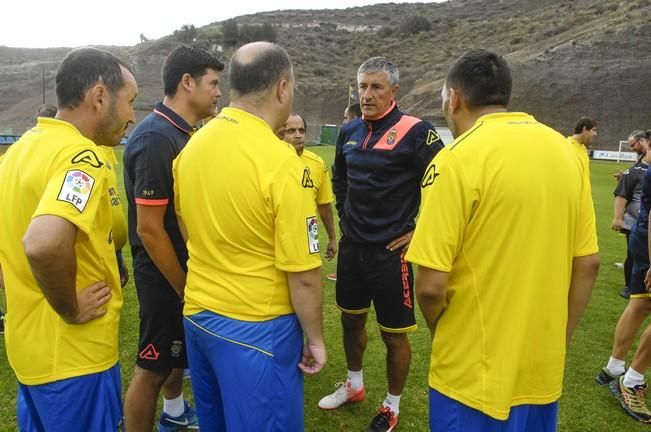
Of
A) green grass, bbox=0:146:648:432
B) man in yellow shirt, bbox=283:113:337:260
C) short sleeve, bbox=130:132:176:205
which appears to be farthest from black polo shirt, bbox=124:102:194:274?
man in yellow shirt, bbox=283:113:337:260

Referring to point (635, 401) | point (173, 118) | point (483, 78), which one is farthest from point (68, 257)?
point (635, 401)

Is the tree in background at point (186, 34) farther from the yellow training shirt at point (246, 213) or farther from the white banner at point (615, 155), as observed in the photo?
the yellow training shirt at point (246, 213)

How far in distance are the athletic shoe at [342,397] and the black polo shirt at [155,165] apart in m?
1.80

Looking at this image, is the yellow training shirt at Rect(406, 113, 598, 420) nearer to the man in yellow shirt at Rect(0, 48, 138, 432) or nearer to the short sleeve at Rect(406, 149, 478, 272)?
the short sleeve at Rect(406, 149, 478, 272)

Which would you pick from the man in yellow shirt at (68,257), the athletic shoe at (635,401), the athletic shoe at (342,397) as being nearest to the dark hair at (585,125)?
the athletic shoe at (635,401)

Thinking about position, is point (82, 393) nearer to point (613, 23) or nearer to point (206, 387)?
point (206, 387)

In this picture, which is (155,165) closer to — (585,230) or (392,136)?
(392,136)

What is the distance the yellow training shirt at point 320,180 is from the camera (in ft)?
16.5

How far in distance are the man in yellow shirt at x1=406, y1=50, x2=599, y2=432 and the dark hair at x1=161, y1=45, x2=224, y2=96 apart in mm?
1622

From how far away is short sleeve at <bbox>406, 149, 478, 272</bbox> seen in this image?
1.98 m

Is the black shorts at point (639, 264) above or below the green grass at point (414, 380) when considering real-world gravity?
above

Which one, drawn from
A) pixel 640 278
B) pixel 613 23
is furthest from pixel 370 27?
pixel 640 278

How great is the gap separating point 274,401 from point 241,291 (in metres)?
0.51

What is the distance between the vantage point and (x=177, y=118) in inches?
118
